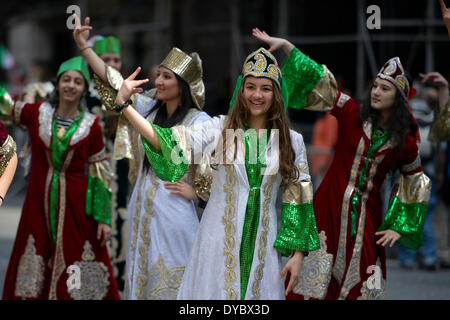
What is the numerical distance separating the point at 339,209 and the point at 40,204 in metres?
2.17

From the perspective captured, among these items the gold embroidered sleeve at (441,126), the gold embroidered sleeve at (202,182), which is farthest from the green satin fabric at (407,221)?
the gold embroidered sleeve at (202,182)

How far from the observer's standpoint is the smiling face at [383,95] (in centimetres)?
536

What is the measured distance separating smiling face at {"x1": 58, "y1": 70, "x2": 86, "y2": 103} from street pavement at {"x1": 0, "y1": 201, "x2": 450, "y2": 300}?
185 centimetres

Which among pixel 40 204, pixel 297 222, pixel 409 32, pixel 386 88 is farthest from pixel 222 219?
pixel 409 32

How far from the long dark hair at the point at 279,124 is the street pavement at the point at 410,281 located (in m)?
3.04

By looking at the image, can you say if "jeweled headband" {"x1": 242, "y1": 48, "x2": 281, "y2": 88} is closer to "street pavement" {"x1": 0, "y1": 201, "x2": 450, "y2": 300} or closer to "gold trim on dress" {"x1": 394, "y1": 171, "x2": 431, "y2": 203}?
"gold trim on dress" {"x1": 394, "y1": 171, "x2": 431, "y2": 203}

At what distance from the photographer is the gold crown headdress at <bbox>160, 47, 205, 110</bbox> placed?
18.0 ft

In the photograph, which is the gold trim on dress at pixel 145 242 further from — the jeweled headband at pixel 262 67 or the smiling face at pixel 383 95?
the smiling face at pixel 383 95

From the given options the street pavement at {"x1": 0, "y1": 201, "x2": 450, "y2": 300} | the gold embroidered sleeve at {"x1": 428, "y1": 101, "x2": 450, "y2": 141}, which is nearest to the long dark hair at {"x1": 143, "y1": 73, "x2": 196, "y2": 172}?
the gold embroidered sleeve at {"x1": 428, "y1": 101, "x2": 450, "y2": 141}

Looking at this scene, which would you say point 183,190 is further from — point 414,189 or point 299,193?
point 414,189

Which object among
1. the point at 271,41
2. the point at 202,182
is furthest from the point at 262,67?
the point at 202,182

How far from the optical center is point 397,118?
17.4 feet

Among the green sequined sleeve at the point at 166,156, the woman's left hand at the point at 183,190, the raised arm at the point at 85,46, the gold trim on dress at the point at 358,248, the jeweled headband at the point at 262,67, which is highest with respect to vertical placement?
the raised arm at the point at 85,46
